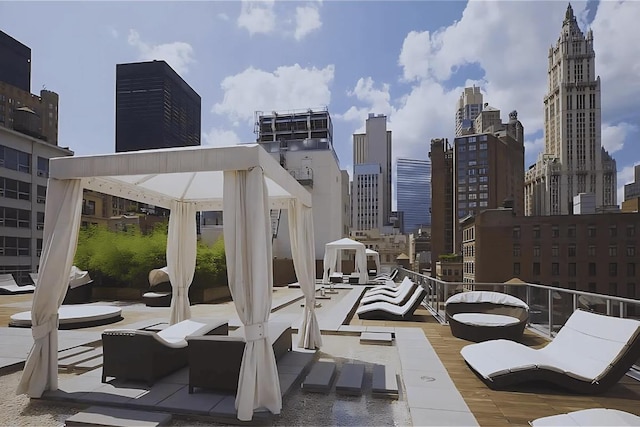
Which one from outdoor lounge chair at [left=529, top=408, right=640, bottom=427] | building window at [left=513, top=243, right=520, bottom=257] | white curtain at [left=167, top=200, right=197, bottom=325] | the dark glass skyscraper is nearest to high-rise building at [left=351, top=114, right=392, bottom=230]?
building window at [left=513, top=243, right=520, bottom=257]

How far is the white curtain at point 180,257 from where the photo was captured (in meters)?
6.27

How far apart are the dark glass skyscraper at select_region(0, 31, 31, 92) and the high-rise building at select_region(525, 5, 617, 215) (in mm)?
120913

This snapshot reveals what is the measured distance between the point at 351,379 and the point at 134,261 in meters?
10.7

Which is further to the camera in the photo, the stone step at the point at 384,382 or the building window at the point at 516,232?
the building window at the point at 516,232

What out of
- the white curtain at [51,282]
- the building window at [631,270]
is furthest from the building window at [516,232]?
the white curtain at [51,282]

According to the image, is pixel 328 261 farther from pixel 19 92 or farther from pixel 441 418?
pixel 19 92

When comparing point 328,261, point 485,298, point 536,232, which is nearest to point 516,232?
point 536,232

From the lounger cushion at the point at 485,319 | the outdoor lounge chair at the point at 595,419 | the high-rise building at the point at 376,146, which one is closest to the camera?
Answer: the outdoor lounge chair at the point at 595,419

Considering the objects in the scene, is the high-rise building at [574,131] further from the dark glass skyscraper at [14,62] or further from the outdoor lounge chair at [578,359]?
the dark glass skyscraper at [14,62]

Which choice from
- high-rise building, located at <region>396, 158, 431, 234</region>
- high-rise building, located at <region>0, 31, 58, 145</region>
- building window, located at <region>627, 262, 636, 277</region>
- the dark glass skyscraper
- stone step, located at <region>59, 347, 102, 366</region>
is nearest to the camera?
stone step, located at <region>59, 347, 102, 366</region>

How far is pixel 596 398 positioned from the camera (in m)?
3.94

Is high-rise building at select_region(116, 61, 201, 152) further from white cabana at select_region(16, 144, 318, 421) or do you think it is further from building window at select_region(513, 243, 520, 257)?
white cabana at select_region(16, 144, 318, 421)

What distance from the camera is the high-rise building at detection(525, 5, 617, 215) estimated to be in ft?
352

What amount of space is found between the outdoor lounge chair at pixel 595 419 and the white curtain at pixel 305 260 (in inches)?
131
